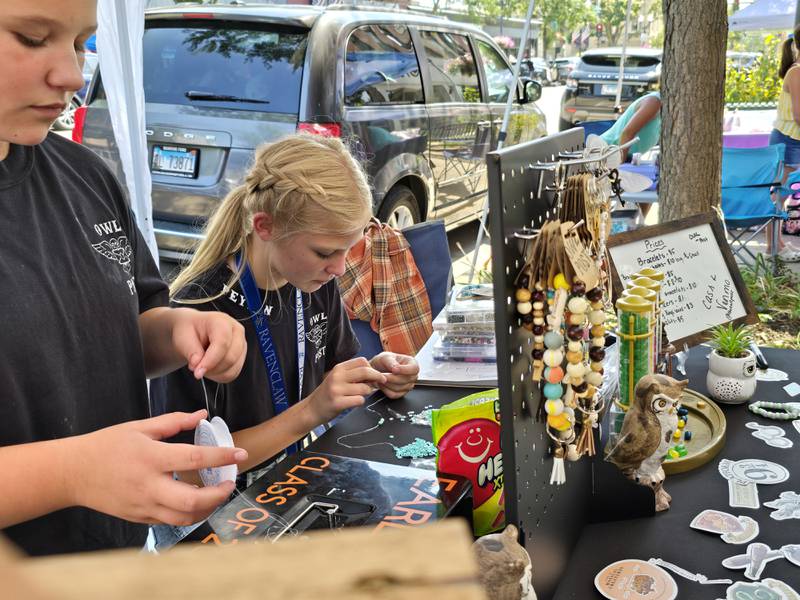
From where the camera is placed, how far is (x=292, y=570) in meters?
0.23

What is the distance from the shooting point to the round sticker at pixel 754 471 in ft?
4.25

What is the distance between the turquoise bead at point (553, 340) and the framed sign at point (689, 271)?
74 cm

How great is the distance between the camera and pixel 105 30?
300 cm

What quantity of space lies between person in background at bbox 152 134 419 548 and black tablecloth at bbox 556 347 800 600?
65 centimetres

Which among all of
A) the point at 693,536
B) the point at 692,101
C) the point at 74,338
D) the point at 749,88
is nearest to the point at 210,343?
the point at 74,338

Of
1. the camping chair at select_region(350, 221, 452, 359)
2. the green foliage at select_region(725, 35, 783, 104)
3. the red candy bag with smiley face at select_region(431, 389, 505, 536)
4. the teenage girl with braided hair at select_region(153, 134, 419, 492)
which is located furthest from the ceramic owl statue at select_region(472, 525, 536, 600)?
the green foliage at select_region(725, 35, 783, 104)

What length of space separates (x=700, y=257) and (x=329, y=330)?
0.99 m

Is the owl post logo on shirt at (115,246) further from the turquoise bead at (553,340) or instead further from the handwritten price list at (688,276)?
the handwritten price list at (688,276)

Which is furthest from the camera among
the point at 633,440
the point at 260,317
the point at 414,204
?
the point at 414,204

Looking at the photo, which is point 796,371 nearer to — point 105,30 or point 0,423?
point 0,423

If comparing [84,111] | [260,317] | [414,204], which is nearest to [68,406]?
A: [260,317]

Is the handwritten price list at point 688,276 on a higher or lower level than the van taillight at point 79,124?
lower

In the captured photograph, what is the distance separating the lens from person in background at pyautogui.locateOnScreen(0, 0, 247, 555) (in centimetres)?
76

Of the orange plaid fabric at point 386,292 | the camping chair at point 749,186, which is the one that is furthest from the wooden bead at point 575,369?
the camping chair at point 749,186
